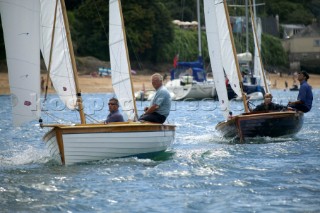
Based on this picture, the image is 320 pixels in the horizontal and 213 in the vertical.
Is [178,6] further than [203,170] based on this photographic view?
Yes

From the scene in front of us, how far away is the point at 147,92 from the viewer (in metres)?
55.9

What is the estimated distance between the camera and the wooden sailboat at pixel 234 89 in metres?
20.8

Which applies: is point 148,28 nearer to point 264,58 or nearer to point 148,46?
point 148,46

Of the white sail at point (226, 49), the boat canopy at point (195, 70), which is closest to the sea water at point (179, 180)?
the white sail at point (226, 49)

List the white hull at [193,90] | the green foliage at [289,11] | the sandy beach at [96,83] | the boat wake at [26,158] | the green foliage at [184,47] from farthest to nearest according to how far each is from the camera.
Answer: the green foliage at [289,11] < the green foliage at [184,47] < the sandy beach at [96,83] < the white hull at [193,90] < the boat wake at [26,158]

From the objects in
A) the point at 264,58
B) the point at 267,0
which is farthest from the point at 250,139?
the point at 267,0

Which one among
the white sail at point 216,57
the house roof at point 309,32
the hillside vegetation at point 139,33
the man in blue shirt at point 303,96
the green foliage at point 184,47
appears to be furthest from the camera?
the house roof at point 309,32

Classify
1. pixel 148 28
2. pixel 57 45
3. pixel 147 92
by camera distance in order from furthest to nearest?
pixel 148 28
pixel 147 92
pixel 57 45

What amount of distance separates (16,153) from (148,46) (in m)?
48.1

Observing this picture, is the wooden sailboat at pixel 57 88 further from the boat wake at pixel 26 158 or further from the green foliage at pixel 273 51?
the green foliage at pixel 273 51

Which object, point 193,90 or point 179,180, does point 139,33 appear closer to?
point 193,90

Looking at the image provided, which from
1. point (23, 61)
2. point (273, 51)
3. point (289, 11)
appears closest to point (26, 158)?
point (23, 61)

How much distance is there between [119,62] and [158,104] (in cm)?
355

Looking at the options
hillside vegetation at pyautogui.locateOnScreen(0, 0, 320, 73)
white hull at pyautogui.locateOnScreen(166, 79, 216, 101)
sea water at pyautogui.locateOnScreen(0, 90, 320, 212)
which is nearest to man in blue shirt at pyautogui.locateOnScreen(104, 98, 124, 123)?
sea water at pyautogui.locateOnScreen(0, 90, 320, 212)
